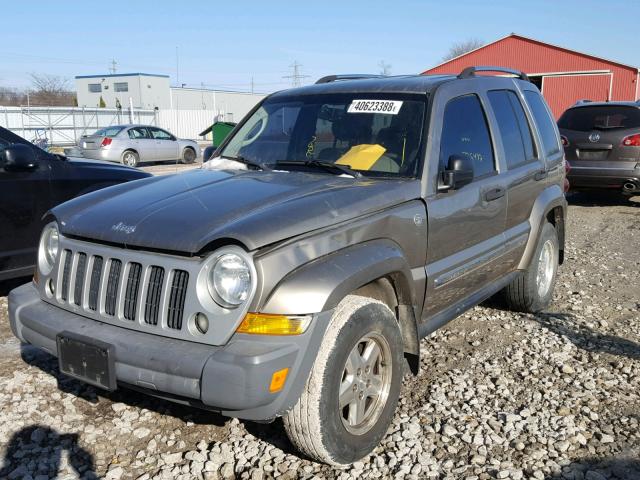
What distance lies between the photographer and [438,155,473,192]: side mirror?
11.7 feet

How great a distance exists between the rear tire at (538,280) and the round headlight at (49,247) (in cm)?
338

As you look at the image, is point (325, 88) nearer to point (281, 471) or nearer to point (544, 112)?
point (544, 112)

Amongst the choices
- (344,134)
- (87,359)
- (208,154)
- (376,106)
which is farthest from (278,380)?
(208,154)

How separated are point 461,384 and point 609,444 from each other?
3.08 ft

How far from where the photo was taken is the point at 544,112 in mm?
5406

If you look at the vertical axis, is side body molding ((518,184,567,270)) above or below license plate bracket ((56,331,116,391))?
above

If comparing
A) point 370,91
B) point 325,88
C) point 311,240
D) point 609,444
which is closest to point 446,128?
point 370,91

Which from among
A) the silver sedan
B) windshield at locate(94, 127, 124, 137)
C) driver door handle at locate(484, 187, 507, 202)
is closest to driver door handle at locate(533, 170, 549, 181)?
driver door handle at locate(484, 187, 507, 202)

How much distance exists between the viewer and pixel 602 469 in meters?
3.01

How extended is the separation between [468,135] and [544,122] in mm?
1592

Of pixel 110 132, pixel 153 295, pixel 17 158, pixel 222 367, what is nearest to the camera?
pixel 222 367

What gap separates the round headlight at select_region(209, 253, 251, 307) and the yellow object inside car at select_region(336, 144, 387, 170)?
132cm

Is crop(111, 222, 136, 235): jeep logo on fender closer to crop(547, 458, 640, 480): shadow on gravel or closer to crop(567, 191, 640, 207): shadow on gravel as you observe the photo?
crop(547, 458, 640, 480): shadow on gravel

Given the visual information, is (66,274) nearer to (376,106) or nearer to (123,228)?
(123,228)
